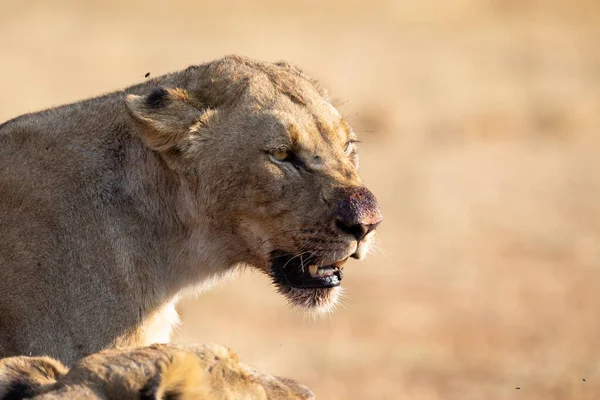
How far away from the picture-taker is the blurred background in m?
13.2

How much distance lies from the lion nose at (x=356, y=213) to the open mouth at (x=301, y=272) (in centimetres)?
29

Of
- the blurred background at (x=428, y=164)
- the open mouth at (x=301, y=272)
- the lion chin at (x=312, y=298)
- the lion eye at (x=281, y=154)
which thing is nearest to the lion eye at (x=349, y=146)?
the lion eye at (x=281, y=154)

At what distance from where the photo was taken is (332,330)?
14.5 meters

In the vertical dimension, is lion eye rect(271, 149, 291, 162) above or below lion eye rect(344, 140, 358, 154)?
below

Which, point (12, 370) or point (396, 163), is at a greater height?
point (396, 163)

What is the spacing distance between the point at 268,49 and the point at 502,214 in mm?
9616

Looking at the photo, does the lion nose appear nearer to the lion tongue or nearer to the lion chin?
the lion tongue

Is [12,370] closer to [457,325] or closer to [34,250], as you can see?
[34,250]

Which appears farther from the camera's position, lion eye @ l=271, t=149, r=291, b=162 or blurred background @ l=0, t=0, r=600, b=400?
blurred background @ l=0, t=0, r=600, b=400

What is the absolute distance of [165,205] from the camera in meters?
6.48

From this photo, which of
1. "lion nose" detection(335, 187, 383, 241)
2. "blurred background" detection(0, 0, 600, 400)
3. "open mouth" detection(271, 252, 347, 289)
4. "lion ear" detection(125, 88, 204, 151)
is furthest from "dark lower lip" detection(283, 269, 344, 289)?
"blurred background" detection(0, 0, 600, 400)

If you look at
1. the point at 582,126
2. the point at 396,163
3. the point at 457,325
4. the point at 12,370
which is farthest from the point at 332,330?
the point at 582,126

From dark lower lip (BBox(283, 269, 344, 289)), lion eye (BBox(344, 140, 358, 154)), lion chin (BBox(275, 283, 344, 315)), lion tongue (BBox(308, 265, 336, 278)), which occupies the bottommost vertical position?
lion chin (BBox(275, 283, 344, 315))

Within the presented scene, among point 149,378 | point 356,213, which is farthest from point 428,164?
point 149,378
